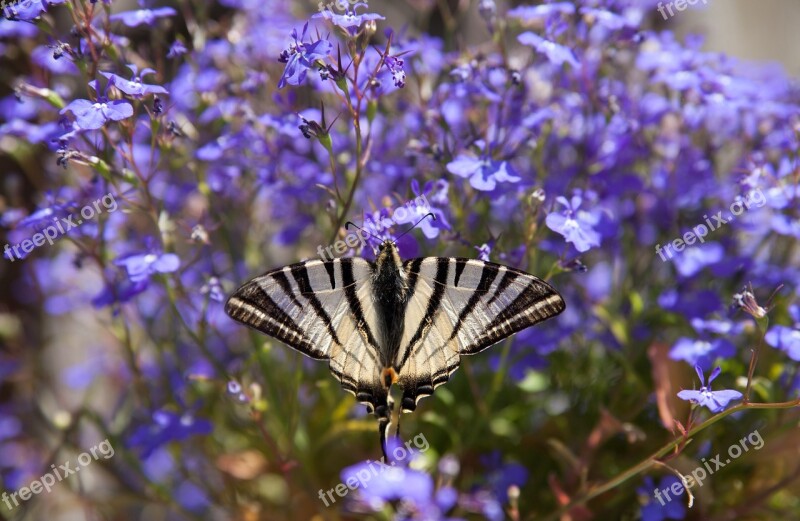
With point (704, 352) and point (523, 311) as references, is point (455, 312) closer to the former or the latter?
point (523, 311)

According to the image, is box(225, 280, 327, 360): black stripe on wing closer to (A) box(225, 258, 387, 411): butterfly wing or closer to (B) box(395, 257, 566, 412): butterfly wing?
(A) box(225, 258, 387, 411): butterfly wing

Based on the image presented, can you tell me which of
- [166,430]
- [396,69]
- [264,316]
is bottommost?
[166,430]

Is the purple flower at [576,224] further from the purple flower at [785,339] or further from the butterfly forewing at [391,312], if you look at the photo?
the purple flower at [785,339]

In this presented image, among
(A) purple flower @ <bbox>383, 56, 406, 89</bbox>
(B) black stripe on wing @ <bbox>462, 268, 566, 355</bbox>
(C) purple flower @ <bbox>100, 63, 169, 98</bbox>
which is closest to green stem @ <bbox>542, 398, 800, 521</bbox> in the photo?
(B) black stripe on wing @ <bbox>462, 268, 566, 355</bbox>

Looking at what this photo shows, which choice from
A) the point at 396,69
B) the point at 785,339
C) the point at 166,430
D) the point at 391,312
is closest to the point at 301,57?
the point at 396,69

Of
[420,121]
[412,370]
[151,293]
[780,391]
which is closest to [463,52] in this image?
[420,121]
